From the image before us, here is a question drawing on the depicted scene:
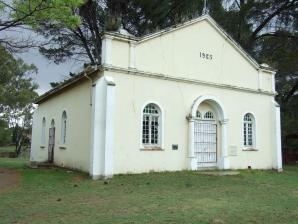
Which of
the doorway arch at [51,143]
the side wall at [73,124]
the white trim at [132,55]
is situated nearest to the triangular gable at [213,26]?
the white trim at [132,55]

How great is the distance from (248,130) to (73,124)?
31.2ft

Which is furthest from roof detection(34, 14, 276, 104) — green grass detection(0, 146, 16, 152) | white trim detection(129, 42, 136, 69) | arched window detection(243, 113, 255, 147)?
green grass detection(0, 146, 16, 152)

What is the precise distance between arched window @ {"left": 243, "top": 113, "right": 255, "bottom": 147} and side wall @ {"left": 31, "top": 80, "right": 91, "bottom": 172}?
348 inches

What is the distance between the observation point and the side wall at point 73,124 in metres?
16.6

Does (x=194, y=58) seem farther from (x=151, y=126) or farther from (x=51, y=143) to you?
(x=51, y=143)

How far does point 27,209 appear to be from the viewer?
865 centimetres

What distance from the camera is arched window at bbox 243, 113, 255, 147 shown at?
20.2 m

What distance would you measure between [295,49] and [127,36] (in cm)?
1651

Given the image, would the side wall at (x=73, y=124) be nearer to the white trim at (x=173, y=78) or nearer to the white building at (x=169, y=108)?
the white building at (x=169, y=108)

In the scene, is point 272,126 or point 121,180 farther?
point 272,126

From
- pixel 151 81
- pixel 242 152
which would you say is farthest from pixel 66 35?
pixel 242 152

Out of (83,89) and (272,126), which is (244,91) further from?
(83,89)

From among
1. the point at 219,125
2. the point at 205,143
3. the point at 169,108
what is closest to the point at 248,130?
the point at 219,125

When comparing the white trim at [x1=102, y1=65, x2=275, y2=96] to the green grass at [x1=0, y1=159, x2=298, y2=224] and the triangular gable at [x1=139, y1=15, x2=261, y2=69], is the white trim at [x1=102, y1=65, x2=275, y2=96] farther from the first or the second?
the green grass at [x1=0, y1=159, x2=298, y2=224]
